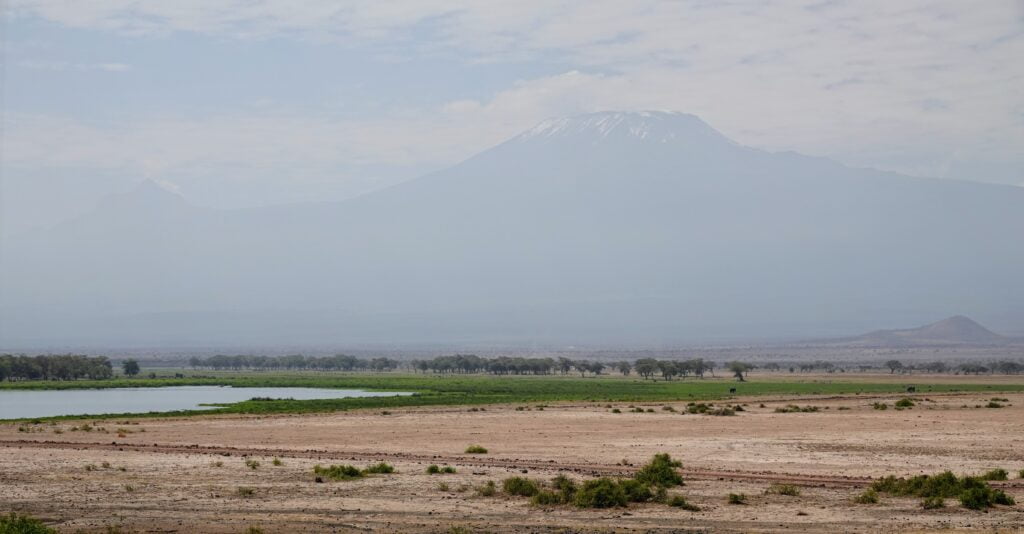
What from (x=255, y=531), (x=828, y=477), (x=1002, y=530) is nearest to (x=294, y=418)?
(x=828, y=477)

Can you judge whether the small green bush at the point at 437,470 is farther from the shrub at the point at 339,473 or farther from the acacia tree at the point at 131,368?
the acacia tree at the point at 131,368

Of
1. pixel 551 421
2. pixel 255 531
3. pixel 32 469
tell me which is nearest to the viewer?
pixel 255 531

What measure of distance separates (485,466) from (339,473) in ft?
14.5

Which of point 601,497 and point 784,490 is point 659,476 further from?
point 601,497

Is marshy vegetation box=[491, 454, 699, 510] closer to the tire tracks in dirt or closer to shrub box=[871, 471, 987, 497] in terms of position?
the tire tracks in dirt

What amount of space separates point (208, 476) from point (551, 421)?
79.7 feet

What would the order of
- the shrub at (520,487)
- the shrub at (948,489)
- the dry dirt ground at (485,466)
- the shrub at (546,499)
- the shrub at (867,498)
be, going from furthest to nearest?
the shrub at (520,487) < the shrub at (546,499) < the shrub at (867,498) < the shrub at (948,489) < the dry dirt ground at (485,466)

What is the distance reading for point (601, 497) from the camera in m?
26.1

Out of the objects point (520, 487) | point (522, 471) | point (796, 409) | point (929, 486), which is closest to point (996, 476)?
point (929, 486)

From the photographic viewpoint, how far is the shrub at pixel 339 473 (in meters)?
31.1

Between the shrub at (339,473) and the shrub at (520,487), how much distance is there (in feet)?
15.6

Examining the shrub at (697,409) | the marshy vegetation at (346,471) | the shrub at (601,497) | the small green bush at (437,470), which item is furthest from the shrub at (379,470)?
the shrub at (697,409)

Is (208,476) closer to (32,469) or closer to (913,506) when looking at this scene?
(32,469)

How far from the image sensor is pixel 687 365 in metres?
134
